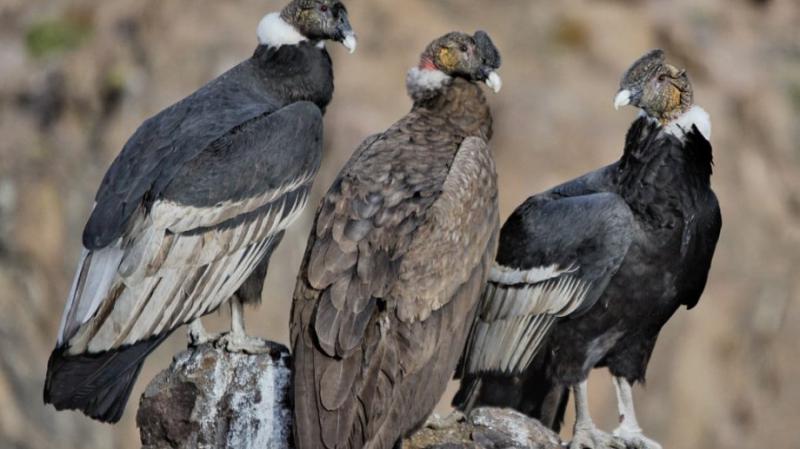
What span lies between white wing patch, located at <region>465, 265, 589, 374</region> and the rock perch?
0.70 m

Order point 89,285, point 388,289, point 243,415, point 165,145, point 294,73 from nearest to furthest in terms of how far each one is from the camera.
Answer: point 388,289
point 243,415
point 89,285
point 165,145
point 294,73

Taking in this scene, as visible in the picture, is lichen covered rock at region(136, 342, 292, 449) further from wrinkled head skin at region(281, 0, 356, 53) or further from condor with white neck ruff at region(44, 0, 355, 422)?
wrinkled head skin at region(281, 0, 356, 53)

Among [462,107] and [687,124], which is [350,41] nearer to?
[462,107]

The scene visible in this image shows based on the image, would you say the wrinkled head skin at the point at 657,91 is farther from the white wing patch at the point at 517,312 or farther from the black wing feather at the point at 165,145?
the black wing feather at the point at 165,145

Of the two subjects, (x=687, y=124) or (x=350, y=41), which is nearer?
(x=687, y=124)

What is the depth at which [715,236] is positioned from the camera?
8508mm

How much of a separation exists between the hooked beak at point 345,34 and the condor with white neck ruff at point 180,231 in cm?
52

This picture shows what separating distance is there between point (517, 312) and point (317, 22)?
6.86 feet

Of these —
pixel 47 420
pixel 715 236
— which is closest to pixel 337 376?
pixel 715 236

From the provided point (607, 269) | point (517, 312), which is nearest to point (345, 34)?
point (517, 312)

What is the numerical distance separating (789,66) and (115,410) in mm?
14776

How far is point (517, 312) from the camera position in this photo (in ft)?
27.8

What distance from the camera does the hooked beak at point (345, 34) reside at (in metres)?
9.05

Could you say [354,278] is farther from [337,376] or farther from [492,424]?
[492,424]
